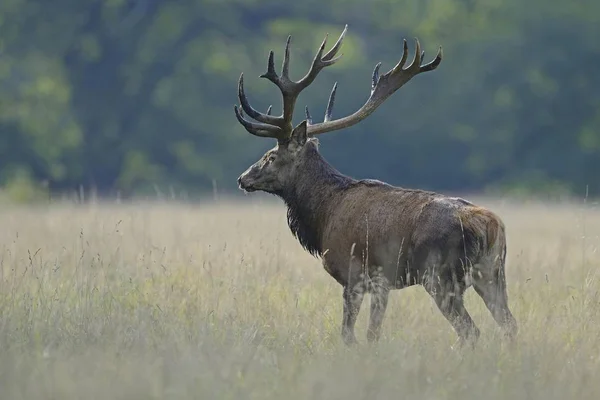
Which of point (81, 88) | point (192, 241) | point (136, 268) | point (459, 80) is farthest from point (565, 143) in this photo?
point (136, 268)

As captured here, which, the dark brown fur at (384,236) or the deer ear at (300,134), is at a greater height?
the deer ear at (300,134)

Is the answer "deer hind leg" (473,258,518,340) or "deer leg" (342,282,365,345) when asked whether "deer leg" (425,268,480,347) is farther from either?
"deer leg" (342,282,365,345)

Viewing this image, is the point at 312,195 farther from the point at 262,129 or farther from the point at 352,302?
the point at 352,302

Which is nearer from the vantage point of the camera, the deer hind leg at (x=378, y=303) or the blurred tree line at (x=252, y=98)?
the deer hind leg at (x=378, y=303)

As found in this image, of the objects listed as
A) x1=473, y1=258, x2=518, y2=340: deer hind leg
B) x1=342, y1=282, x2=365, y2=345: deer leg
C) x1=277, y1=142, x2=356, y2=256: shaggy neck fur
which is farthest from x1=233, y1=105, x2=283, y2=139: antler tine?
x1=473, y1=258, x2=518, y2=340: deer hind leg

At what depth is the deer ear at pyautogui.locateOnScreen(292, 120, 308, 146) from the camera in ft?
29.1

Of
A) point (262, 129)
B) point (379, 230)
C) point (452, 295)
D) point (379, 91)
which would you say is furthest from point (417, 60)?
point (452, 295)

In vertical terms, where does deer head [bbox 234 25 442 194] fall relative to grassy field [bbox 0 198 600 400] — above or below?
above

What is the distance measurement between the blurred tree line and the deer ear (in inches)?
971

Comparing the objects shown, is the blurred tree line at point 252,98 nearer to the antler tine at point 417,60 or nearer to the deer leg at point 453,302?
the antler tine at point 417,60

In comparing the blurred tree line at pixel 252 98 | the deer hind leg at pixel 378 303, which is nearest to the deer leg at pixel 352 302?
the deer hind leg at pixel 378 303

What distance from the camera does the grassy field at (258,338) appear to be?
5.90 m

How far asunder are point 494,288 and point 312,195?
1607 mm

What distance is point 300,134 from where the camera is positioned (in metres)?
8.95
